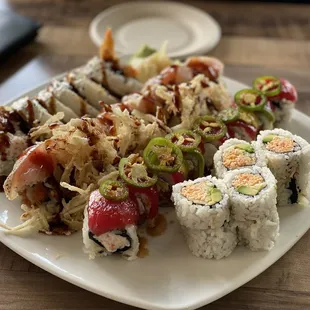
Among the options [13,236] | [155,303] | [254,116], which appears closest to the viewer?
[155,303]

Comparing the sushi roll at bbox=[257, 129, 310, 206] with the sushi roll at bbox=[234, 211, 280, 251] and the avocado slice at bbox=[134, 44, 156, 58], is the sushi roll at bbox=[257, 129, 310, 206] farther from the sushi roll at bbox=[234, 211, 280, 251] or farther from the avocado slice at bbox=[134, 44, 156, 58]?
the avocado slice at bbox=[134, 44, 156, 58]

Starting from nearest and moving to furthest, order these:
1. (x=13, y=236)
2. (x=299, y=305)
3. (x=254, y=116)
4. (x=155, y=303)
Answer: (x=155, y=303) < (x=299, y=305) < (x=13, y=236) < (x=254, y=116)

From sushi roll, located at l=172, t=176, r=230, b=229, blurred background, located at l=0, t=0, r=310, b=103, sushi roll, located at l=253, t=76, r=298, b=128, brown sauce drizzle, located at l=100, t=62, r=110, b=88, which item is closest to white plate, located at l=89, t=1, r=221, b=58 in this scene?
blurred background, located at l=0, t=0, r=310, b=103

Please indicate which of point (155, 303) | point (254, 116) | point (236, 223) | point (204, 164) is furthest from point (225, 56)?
point (155, 303)

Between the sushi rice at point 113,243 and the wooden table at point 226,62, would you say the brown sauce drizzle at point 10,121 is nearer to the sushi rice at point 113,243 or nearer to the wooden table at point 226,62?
the wooden table at point 226,62

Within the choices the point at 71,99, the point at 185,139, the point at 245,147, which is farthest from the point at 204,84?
the point at 71,99

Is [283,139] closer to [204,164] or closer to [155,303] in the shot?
[204,164]
